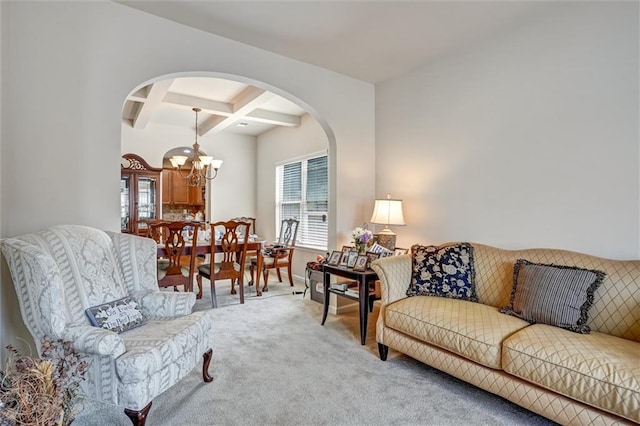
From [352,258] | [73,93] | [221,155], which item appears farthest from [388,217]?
[221,155]

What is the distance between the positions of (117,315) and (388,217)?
2.44m

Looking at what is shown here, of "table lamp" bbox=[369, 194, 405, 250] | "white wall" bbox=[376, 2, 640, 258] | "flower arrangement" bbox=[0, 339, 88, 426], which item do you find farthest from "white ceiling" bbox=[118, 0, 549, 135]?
"flower arrangement" bbox=[0, 339, 88, 426]

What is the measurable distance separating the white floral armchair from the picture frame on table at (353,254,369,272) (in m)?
1.42

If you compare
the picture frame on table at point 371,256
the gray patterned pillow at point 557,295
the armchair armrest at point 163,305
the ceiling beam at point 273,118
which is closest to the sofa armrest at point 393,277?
the picture frame on table at point 371,256

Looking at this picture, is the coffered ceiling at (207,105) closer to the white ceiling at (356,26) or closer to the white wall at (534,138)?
the white ceiling at (356,26)

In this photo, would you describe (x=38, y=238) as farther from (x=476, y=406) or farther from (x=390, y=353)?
(x=476, y=406)

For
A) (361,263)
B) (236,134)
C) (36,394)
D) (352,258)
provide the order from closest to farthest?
(36,394), (361,263), (352,258), (236,134)

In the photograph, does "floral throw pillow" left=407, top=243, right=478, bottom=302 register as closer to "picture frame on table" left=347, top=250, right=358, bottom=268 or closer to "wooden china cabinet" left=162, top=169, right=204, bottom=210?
"picture frame on table" left=347, top=250, right=358, bottom=268

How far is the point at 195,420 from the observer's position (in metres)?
1.88

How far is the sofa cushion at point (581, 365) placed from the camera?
4.89ft

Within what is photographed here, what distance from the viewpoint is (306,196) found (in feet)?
18.5

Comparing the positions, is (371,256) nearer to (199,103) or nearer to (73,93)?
(73,93)

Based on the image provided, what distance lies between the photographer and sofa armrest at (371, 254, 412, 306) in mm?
2676

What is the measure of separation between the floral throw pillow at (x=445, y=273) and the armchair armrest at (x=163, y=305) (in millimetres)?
1736
